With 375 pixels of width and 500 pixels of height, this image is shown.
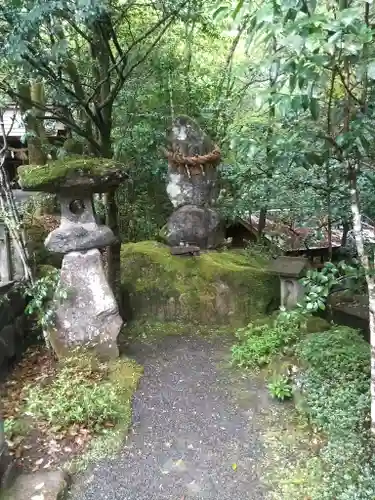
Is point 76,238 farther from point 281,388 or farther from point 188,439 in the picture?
point 281,388

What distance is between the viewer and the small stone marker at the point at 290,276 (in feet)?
15.5

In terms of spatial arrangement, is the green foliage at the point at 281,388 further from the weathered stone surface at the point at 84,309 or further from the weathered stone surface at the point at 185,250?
the weathered stone surface at the point at 185,250

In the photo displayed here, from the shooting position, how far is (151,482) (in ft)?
9.46

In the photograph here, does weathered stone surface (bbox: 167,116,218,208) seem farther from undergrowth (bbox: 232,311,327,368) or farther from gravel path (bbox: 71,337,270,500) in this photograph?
gravel path (bbox: 71,337,270,500)

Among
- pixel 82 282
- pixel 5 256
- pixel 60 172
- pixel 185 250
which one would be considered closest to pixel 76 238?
pixel 82 282

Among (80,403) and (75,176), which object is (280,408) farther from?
(75,176)

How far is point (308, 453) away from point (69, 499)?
1605 mm

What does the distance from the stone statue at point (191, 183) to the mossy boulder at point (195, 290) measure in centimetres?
41

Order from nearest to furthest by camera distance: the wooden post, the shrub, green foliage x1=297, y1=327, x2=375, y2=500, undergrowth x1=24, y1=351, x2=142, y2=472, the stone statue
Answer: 1. green foliage x1=297, y1=327, x2=375, y2=500
2. undergrowth x1=24, y1=351, x2=142, y2=472
3. the shrub
4. the wooden post
5. the stone statue

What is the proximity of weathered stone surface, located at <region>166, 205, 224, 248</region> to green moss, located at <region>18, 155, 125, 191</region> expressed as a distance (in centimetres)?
181

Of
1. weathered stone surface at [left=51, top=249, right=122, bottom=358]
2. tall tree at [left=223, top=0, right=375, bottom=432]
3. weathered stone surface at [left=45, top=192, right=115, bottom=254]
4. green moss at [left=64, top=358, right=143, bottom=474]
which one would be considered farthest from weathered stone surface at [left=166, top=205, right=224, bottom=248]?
tall tree at [left=223, top=0, right=375, bottom=432]

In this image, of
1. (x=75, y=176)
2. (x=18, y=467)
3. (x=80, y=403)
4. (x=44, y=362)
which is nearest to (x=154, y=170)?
(x=75, y=176)

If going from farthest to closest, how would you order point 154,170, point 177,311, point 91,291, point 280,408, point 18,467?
point 154,170 < point 177,311 < point 91,291 < point 280,408 < point 18,467

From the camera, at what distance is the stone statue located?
5.77 meters
